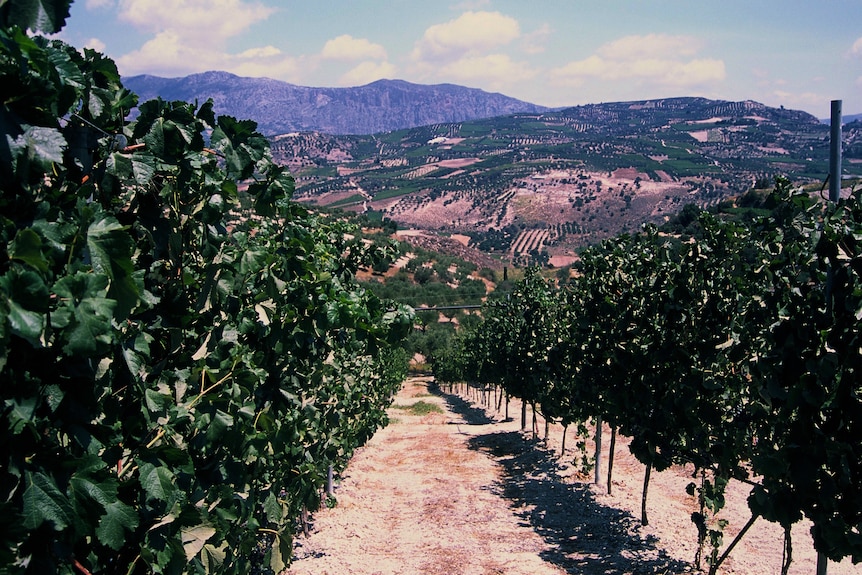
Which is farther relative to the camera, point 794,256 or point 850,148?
point 850,148

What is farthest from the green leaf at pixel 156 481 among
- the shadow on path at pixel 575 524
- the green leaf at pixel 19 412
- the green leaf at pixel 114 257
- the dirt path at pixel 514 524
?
the shadow on path at pixel 575 524

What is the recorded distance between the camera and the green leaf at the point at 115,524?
219 centimetres

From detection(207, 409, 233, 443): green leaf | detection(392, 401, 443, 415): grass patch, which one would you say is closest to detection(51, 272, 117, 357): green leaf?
detection(207, 409, 233, 443): green leaf

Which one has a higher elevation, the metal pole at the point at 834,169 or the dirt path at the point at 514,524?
the metal pole at the point at 834,169

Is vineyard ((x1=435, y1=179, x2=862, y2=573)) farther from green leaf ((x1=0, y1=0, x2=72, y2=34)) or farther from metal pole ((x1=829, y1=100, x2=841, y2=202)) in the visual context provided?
green leaf ((x1=0, y1=0, x2=72, y2=34))

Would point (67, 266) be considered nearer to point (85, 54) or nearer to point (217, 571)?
point (85, 54)

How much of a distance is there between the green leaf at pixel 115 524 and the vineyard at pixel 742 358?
3841 mm

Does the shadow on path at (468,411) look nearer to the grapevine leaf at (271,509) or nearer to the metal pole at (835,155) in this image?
the grapevine leaf at (271,509)

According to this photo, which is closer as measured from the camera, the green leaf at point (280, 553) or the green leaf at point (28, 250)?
the green leaf at point (28, 250)

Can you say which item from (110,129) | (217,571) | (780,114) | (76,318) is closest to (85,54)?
(110,129)

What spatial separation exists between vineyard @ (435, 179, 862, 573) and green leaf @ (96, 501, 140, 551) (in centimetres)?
384

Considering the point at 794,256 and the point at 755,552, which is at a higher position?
the point at 794,256

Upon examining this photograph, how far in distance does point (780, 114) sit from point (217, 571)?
708 feet

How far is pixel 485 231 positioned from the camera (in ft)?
381
